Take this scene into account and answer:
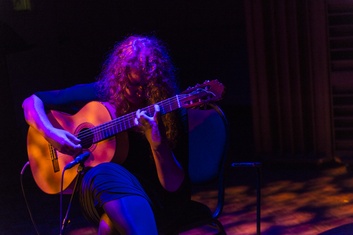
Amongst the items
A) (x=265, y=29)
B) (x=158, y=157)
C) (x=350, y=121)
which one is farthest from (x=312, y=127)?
(x=158, y=157)

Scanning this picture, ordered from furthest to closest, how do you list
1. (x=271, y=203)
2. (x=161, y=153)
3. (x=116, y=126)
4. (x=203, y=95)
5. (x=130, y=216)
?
(x=271, y=203), (x=116, y=126), (x=203, y=95), (x=161, y=153), (x=130, y=216)

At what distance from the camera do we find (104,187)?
2.49 meters

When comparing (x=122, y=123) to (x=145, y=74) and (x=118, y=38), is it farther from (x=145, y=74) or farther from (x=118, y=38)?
(x=118, y=38)

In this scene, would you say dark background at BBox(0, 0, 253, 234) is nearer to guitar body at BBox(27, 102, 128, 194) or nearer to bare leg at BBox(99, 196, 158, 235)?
guitar body at BBox(27, 102, 128, 194)

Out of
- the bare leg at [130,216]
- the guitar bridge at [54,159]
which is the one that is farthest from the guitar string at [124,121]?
the bare leg at [130,216]

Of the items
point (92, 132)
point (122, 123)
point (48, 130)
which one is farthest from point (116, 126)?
point (48, 130)

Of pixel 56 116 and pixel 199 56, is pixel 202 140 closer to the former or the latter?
pixel 56 116

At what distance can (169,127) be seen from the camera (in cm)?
273

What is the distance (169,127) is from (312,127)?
10.6 feet

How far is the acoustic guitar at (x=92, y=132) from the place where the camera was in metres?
2.66

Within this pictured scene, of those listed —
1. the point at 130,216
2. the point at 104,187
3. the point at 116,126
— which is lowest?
the point at 130,216

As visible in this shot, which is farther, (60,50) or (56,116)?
(60,50)

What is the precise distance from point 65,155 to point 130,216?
794 mm

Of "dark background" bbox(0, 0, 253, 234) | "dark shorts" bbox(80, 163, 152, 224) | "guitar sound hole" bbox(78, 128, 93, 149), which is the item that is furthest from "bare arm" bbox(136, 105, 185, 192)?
"dark background" bbox(0, 0, 253, 234)
